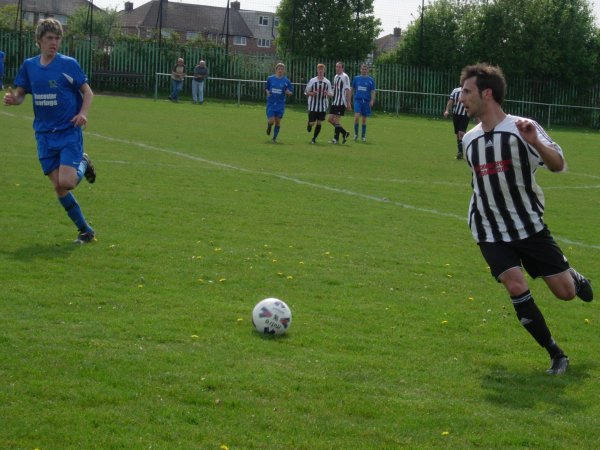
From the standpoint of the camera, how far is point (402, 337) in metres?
6.76

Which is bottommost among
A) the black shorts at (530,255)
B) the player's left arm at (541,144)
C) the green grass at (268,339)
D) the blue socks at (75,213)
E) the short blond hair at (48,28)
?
the green grass at (268,339)

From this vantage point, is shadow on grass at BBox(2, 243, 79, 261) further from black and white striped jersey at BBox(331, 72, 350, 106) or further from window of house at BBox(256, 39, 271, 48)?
window of house at BBox(256, 39, 271, 48)

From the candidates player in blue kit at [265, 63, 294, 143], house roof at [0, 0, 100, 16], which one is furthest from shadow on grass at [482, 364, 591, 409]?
house roof at [0, 0, 100, 16]

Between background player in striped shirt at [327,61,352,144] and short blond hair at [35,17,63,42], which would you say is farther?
background player in striped shirt at [327,61,352,144]

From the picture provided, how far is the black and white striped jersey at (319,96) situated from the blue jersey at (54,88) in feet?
49.2

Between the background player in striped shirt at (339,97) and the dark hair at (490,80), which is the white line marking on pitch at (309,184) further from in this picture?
the background player in striped shirt at (339,97)

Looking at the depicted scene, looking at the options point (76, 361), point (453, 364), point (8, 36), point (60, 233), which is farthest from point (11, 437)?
point (8, 36)

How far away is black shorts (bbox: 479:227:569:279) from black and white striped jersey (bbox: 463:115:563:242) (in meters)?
0.05

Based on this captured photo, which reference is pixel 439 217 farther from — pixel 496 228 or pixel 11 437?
pixel 11 437

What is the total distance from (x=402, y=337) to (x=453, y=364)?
24.9 inches

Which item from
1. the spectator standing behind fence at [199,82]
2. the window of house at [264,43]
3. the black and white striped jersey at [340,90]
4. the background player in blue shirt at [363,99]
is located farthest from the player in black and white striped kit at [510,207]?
the window of house at [264,43]

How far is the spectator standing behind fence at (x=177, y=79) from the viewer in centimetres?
3966

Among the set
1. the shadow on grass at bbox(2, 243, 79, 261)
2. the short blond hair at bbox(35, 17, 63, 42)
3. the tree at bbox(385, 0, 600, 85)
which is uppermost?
the tree at bbox(385, 0, 600, 85)

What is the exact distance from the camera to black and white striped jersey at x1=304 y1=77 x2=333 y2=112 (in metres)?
24.6
